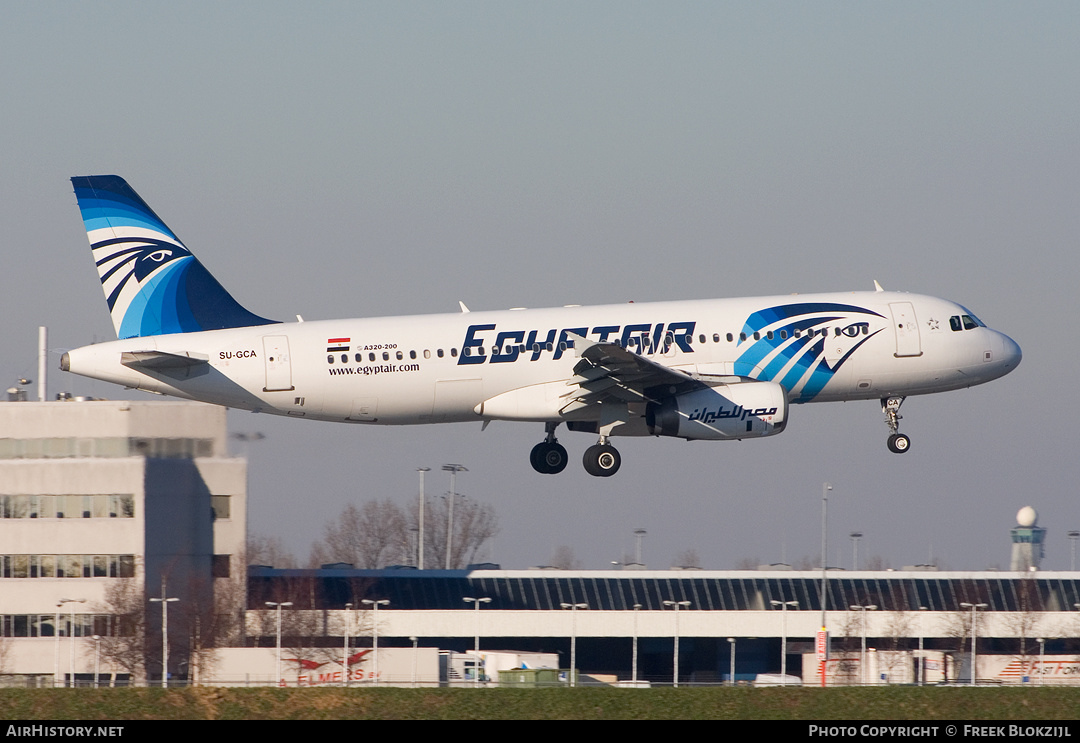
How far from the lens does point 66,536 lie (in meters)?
70.5

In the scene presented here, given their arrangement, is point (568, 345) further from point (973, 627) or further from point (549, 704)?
point (973, 627)

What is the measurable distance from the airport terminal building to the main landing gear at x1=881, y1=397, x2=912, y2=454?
76.0ft

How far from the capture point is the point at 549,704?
1522 inches

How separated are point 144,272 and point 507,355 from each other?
11884mm

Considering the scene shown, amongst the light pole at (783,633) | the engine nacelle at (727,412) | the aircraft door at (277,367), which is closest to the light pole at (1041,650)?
the light pole at (783,633)

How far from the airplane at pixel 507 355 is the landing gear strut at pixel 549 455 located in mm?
1152

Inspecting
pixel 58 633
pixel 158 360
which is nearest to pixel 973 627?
pixel 58 633

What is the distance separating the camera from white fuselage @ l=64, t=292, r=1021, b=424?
4484cm

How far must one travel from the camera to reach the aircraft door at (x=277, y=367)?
44.8 metres

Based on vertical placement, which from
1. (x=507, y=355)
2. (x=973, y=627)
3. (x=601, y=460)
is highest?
(x=507, y=355)

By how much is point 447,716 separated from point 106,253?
19.4m
